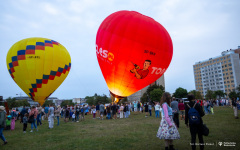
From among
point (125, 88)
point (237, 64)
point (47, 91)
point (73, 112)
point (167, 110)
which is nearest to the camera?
point (167, 110)

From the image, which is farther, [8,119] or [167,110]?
[8,119]

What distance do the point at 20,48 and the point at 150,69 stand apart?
49.7ft

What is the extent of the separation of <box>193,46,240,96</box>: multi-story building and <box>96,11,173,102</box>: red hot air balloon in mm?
114114

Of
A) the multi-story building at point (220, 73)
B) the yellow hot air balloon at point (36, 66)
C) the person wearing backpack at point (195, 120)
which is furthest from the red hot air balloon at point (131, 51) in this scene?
the multi-story building at point (220, 73)

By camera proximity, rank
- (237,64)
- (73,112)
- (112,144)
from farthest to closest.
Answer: (237,64) → (73,112) → (112,144)

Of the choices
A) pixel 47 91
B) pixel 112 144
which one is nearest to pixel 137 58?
pixel 112 144

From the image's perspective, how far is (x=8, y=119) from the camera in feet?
43.0

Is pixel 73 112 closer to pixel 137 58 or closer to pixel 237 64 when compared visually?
pixel 137 58

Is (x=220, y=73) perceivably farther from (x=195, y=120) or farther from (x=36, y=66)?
(x=195, y=120)

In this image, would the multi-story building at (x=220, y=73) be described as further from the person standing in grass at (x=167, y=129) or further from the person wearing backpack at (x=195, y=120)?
the person standing in grass at (x=167, y=129)

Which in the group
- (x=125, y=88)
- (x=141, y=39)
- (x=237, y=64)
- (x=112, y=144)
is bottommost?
(x=112, y=144)

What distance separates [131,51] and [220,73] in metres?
122

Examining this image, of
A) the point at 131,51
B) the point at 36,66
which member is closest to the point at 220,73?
the point at 131,51

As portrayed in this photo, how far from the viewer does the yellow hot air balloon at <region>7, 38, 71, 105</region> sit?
18.6 metres
